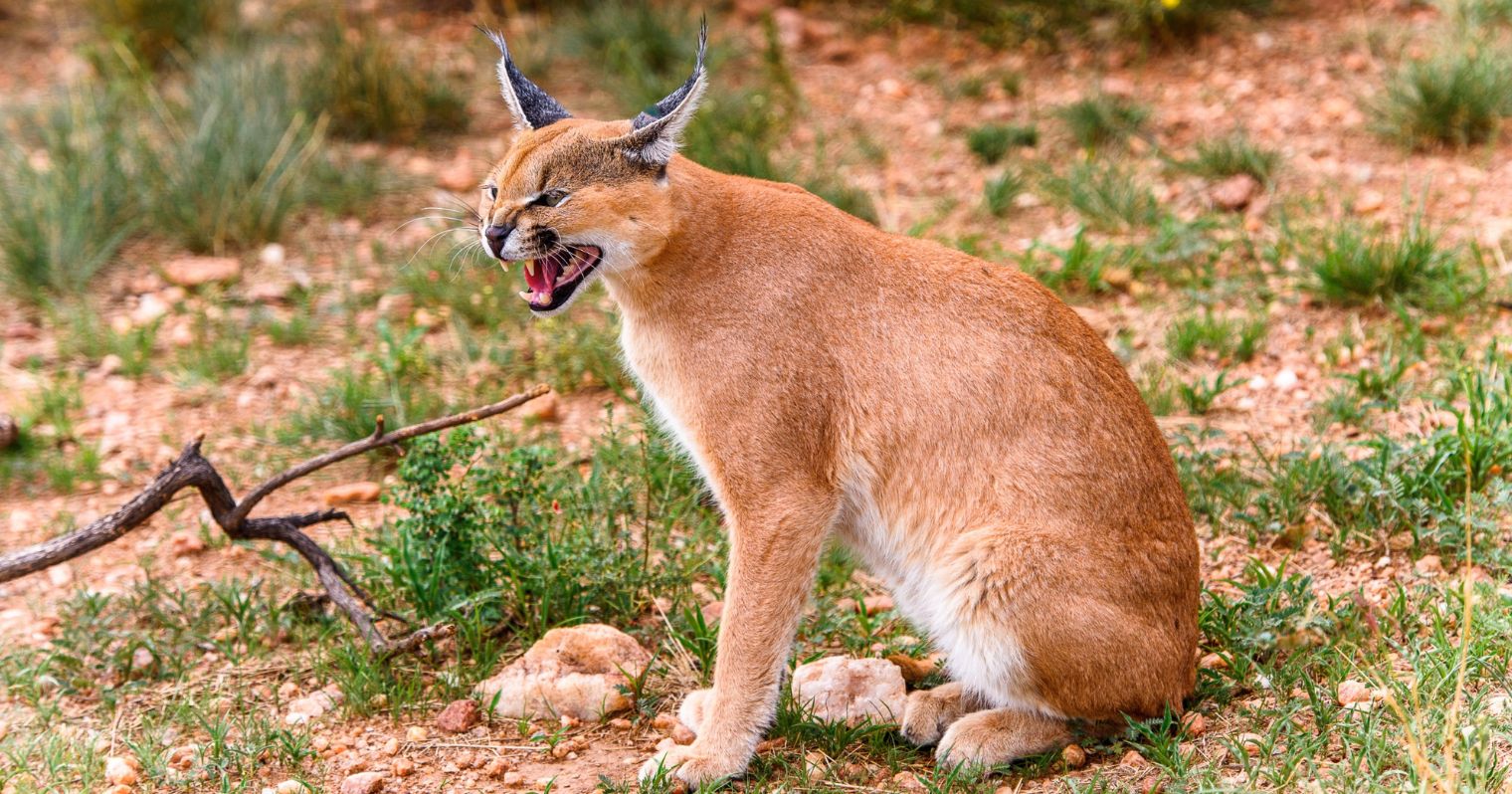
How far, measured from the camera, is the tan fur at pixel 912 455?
3898mm

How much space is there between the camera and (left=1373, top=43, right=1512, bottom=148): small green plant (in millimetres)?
7227

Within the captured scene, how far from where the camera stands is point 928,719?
4.22 meters

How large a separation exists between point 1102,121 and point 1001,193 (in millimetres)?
942

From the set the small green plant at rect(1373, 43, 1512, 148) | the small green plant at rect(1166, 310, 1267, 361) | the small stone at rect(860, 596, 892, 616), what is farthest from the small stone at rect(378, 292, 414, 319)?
→ the small green plant at rect(1373, 43, 1512, 148)

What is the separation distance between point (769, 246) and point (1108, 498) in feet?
4.00

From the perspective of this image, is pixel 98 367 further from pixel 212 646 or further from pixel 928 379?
pixel 928 379

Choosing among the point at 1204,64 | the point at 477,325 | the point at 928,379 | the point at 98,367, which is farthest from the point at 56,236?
the point at 1204,64

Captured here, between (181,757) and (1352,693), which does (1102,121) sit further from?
(181,757)

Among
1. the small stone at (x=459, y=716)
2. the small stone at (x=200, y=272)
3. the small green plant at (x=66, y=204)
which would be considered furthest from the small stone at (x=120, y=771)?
the small green plant at (x=66, y=204)

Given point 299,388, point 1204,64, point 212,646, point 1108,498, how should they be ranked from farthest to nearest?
point 1204,64
point 299,388
point 212,646
point 1108,498

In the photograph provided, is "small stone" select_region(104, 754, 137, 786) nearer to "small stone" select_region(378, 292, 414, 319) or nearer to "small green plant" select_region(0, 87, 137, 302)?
"small stone" select_region(378, 292, 414, 319)

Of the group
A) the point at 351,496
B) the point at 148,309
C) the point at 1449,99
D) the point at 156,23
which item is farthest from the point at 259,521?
the point at 1449,99

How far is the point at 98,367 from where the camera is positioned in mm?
6793

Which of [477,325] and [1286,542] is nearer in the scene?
[1286,542]
